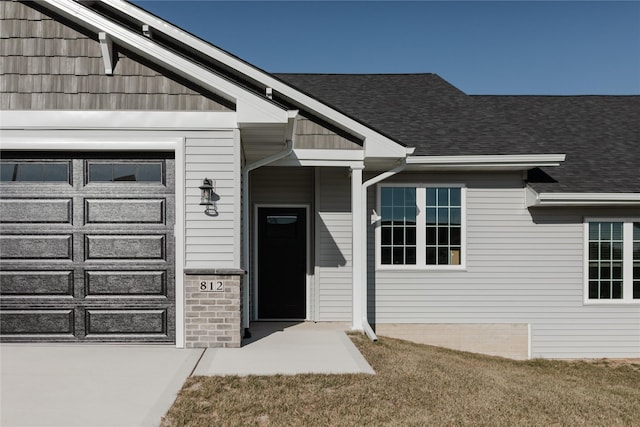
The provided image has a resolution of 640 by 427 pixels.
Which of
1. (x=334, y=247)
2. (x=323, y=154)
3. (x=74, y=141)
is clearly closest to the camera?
(x=74, y=141)

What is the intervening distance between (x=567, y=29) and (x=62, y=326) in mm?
14356

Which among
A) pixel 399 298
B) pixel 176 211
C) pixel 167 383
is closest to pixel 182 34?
pixel 176 211

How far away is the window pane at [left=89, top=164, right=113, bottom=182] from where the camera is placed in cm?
612

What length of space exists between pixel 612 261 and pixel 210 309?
759 centimetres

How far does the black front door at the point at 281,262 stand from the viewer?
29.8ft

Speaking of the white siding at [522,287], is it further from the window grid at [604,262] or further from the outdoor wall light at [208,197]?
the outdoor wall light at [208,197]

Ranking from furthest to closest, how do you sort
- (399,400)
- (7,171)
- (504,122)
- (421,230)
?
(504,122) → (421,230) → (7,171) → (399,400)

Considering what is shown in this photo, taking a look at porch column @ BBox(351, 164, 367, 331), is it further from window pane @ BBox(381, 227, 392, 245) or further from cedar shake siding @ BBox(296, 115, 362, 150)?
window pane @ BBox(381, 227, 392, 245)

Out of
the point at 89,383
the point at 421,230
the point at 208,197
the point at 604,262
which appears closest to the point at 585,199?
the point at 604,262

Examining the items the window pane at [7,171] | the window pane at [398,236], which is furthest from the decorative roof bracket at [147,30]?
the window pane at [398,236]

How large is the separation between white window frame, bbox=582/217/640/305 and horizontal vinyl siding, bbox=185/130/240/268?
677 centimetres

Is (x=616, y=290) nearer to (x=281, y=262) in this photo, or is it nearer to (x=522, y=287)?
(x=522, y=287)

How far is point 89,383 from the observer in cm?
471

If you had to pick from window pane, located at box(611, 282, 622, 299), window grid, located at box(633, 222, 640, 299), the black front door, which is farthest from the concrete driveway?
window grid, located at box(633, 222, 640, 299)
